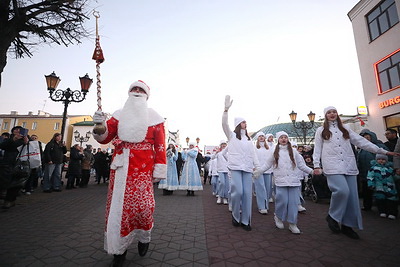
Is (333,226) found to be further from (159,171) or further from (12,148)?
(12,148)

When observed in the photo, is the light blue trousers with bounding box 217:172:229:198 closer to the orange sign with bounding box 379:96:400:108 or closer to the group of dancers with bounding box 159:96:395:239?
the group of dancers with bounding box 159:96:395:239

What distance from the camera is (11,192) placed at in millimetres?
5305

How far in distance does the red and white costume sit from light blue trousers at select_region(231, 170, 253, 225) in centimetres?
200

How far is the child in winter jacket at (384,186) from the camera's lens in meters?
4.57

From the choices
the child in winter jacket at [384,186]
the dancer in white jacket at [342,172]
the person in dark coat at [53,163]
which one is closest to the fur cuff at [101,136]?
the dancer in white jacket at [342,172]

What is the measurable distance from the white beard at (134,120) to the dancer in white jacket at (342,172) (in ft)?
9.99

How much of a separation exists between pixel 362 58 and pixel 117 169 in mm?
16897

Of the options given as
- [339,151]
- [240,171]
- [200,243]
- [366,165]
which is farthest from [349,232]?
[366,165]

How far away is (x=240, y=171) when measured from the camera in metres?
4.26

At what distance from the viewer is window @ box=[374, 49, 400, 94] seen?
36.6ft

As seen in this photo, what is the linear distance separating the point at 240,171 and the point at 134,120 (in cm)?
254

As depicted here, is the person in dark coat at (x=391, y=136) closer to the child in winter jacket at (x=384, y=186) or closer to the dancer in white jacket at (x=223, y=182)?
the child in winter jacket at (x=384, y=186)

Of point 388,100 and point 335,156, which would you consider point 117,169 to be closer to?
point 335,156

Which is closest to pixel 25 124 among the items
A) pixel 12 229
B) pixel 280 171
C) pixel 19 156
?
pixel 19 156
